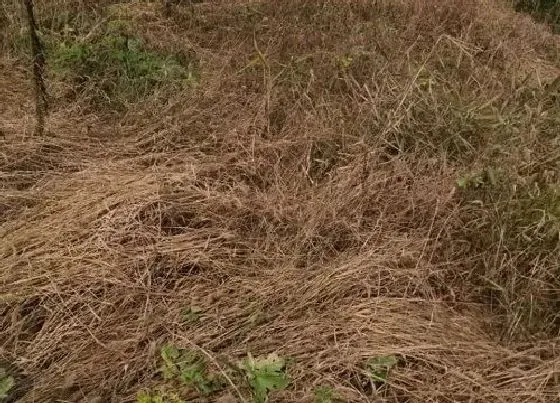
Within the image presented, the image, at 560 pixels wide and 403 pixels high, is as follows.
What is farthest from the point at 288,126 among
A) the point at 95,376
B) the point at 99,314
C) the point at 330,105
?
the point at 95,376

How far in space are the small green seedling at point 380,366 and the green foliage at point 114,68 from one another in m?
2.22

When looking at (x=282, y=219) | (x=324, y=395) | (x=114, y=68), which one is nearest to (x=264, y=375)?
(x=324, y=395)

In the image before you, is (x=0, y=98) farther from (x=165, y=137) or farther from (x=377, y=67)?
(x=377, y=67)

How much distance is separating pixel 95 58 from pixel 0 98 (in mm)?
647

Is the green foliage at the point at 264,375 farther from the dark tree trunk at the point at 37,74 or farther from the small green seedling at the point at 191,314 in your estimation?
the dark tree trunk at the point at 37,74

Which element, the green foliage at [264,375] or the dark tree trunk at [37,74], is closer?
the green foliage at [264,375]

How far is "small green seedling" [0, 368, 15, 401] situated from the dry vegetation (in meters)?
0.08

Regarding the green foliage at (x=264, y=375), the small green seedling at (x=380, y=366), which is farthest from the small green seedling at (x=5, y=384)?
the small green seedling at (x=380, y=366)

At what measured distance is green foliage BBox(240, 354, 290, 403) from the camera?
6.51 feet

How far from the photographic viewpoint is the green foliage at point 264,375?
1984 millimetres

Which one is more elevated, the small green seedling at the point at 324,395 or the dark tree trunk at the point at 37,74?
the dark tree trunk at the point at 37,74

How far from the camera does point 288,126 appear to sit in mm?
3270

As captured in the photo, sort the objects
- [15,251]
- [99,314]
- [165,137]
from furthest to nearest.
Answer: [165,137] < [15,251] < [99,314]

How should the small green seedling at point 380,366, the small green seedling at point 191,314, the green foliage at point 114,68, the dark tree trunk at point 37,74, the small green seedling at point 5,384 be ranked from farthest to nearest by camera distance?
the green foliage at point 114,68, the dark tree trunk at point 37,74, the small green seedling at point 191,314, the small green seedling at point 380,366, the small green seedling at point 5,384
